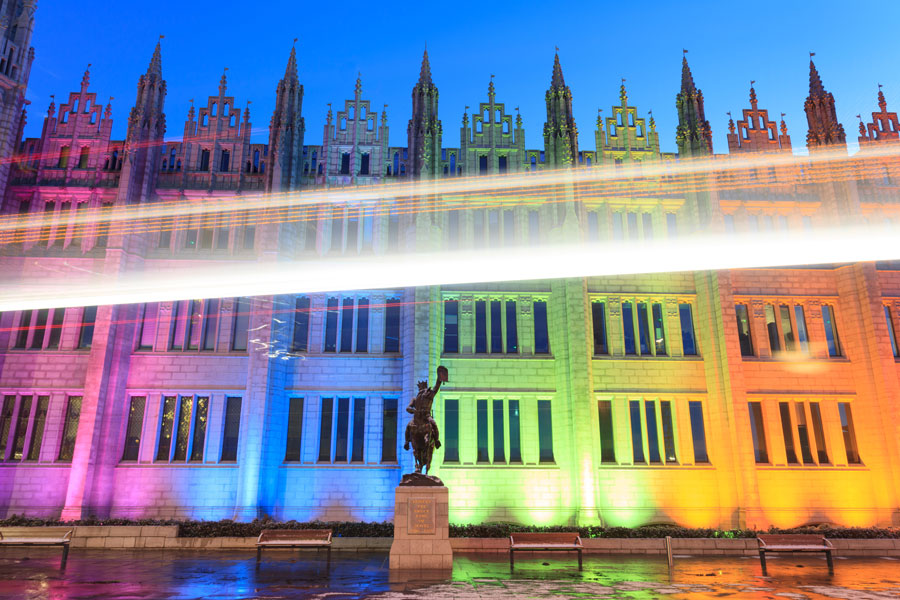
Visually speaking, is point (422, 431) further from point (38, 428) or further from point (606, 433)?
point (38, 428)

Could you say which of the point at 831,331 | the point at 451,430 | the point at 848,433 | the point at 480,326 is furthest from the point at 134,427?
the point at 831,331

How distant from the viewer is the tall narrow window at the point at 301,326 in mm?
28953

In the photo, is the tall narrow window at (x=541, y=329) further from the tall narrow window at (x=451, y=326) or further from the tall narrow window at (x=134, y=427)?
the tall narrow window at (x=134, y=427)

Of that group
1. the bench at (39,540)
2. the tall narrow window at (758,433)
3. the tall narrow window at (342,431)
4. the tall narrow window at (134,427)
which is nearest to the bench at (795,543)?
the tall narrow window at (758,433)

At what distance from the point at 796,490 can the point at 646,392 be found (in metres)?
8.20

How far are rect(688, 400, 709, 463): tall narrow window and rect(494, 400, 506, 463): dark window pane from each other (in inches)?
374

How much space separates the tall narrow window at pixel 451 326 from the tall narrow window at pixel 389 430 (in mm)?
3872

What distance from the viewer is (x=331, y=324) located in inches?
Result: 1164

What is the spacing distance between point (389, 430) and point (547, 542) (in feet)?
39.0

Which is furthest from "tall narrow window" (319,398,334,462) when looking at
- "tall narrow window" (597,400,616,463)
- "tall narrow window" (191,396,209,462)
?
"tall narrow window" (597,400,616,463)

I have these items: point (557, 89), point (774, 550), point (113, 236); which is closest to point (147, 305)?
point (113, 236)

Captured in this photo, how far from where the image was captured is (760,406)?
28.4 meters

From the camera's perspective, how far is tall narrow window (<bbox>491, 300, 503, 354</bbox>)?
2914cm

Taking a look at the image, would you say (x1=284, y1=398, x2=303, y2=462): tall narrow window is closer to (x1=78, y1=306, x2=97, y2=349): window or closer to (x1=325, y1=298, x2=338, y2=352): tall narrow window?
(x1=325, y1=298, x2=338, y2=352): tall narrow window
